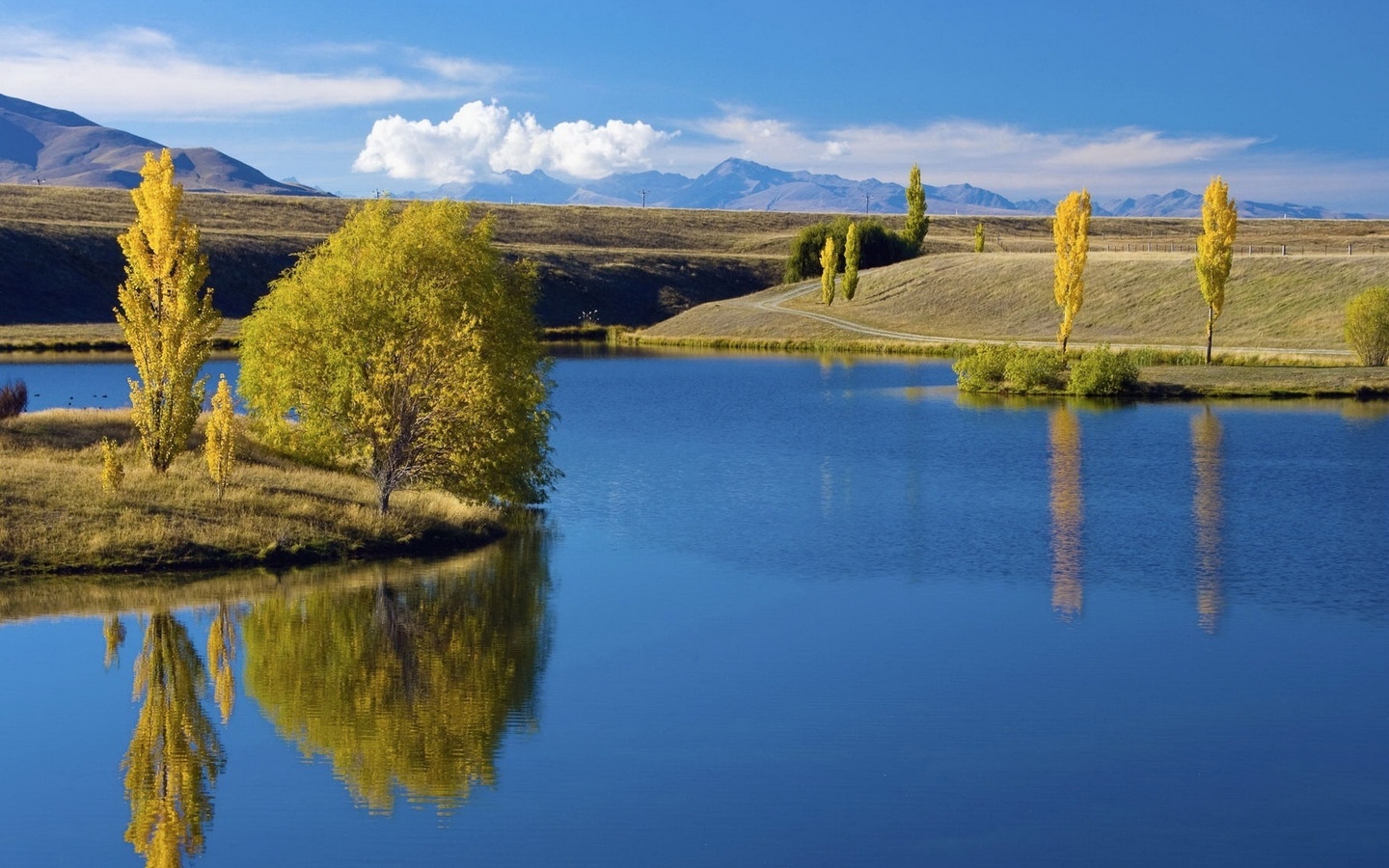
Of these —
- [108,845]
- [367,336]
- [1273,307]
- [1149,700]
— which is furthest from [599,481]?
[1273,307]

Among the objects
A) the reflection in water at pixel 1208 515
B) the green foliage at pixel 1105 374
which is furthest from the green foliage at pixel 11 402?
the green foliage at pixel 1105 374

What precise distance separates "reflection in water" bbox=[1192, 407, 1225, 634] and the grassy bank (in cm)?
1720

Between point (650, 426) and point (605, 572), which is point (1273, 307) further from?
point (605, 572)

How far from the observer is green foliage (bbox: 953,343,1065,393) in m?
73.6

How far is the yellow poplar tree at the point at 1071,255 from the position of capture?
8200cm

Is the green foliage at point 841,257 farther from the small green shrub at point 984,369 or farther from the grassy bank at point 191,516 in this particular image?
the grassy bank at point 191,516

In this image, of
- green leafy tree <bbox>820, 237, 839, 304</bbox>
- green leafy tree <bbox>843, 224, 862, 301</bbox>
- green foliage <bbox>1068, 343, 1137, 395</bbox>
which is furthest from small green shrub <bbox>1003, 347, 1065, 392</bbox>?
green leafy tree <bbox>820, 237, 839, 304</bbox>

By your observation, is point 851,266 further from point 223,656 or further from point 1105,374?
point 223,656

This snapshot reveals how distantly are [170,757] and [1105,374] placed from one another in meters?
57.4

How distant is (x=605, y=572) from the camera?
33344mm

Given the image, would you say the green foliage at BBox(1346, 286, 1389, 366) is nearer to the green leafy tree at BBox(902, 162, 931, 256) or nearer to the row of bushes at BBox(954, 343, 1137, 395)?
the row of bushes at BBox(954, 343, 1137, 395)

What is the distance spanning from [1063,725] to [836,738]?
3.56m

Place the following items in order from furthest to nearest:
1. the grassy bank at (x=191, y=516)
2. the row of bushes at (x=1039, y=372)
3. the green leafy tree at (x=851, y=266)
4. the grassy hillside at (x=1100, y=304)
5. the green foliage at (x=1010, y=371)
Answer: the green leafy tree at (x=851, y=266) < the grassy hillside at (x=1100, y=304) < the green foliage at (x=1010, y=371) < the row of bushes at (x=1039, y=372) < the grassy bank at (x=191, y=516)

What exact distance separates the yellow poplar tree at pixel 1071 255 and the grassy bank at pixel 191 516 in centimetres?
5165
